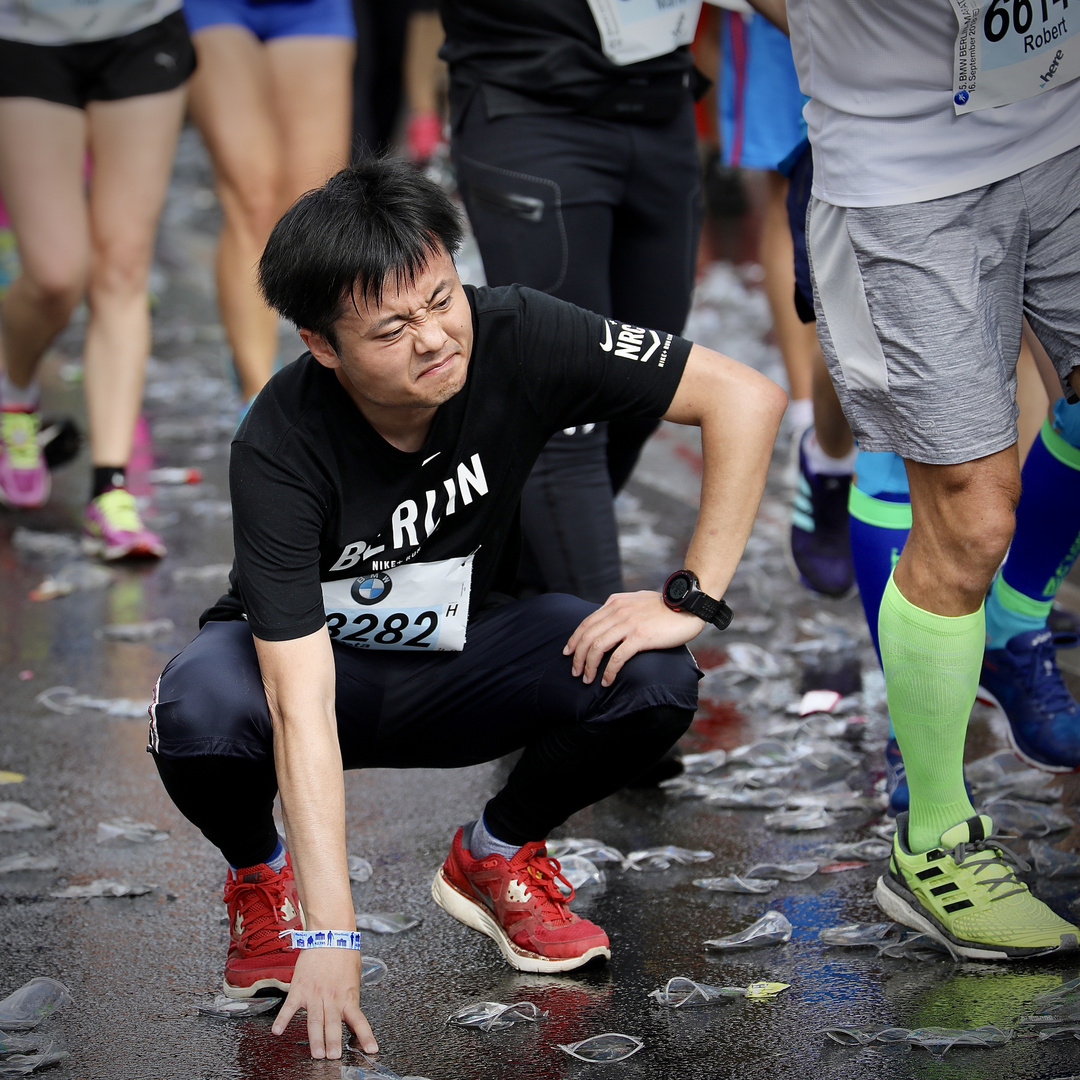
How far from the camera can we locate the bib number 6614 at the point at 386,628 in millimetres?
2383

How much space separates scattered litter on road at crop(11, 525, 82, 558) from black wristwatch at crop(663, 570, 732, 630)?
2.67 meters

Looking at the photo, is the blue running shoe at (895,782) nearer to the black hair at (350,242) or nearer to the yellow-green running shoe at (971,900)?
the yellow-green running shoe at (971,900)

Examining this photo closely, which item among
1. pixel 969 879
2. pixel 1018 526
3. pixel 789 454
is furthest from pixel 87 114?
pixel 969 879

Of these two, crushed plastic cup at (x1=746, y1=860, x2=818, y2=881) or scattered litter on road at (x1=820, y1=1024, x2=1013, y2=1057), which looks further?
crushed plastic cup at (x1=746, y1=860, x2=818, y2=881)

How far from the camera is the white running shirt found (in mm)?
2189

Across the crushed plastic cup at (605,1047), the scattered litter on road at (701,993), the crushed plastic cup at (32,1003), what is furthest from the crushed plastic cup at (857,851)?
the crushed plastic cup at (32,1003)

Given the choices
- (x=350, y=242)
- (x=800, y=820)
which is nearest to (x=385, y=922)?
(x=800, y=820)

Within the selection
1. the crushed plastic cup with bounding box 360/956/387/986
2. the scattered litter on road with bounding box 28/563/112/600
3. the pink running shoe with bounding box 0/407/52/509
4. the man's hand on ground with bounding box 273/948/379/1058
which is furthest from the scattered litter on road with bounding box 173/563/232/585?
the man's hand on ground with bounding box 273/948/379/1058

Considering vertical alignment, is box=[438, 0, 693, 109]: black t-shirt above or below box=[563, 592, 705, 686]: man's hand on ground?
above

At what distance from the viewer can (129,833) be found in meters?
2.85

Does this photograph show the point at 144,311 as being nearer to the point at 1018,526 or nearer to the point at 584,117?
the point at 584,117

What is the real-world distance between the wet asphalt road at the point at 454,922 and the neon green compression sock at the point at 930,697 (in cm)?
22

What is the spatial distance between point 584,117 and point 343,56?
6.30 feet

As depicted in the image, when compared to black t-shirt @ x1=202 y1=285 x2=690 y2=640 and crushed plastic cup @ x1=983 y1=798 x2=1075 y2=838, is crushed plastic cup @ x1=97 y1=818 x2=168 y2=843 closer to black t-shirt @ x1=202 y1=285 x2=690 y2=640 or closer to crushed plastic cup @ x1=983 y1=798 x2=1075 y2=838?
black t-shirt @ x1=202 y1=285 x2=690 y2=640
